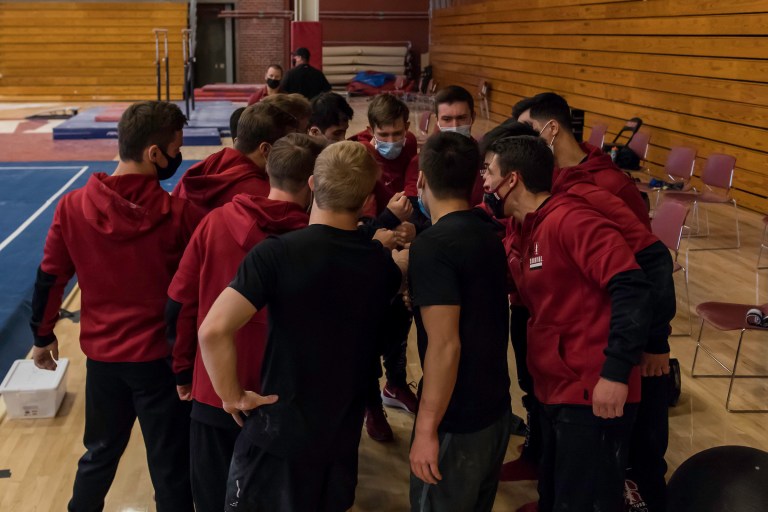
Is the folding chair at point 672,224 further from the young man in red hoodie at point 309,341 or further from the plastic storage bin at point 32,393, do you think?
the plastic storage bin at point 32,393

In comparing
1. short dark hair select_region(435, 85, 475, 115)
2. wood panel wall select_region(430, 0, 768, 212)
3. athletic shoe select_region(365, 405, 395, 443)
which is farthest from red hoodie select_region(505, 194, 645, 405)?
wood panel wall select_region(430, 0, 768, 212)

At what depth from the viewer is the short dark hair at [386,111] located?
4.17 meters

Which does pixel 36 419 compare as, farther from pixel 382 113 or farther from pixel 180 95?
pixel 180 95

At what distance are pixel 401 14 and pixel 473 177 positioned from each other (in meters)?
24.4

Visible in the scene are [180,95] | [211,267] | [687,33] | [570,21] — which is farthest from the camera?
[180,95]

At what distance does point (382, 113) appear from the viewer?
4.16 metres

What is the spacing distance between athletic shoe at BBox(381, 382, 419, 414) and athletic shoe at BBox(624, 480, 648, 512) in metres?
1.48

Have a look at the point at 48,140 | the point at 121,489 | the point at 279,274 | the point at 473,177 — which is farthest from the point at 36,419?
the point at 48,140

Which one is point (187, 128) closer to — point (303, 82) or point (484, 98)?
point (303, 82)

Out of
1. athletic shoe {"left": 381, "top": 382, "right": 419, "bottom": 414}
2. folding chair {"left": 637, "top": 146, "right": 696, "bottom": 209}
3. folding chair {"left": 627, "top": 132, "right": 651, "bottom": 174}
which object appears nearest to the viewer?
athletic shoe {"left": 381, "top": 382, "right": 419, "bottom": 414}

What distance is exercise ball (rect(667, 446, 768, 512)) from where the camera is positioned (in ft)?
9.54

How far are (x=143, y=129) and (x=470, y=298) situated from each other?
1.47 meters

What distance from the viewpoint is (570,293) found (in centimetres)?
274

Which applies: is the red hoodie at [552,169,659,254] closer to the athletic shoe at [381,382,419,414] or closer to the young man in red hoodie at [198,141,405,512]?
the young man in red hoodie at [198,141,405,512]
